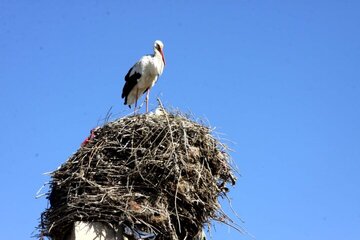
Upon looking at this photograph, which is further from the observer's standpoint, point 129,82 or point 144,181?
point 129,82

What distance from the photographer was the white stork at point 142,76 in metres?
12.1

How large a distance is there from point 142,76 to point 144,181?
4162 mm

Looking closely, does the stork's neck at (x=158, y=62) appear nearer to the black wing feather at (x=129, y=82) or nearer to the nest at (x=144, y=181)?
the black wing feather at (x=129, y=82)

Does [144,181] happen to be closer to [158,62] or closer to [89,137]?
[89,137]

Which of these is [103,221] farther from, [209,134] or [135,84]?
[135,84]

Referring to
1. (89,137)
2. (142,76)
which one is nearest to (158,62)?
(142,76)

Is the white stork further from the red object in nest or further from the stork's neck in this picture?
the red object in nest

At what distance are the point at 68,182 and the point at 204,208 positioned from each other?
5.37 ft

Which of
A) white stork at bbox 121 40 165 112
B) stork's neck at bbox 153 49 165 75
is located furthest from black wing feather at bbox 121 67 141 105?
stork's neck at bbox 153 49 165 75

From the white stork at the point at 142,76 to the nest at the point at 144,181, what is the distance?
3282 mm

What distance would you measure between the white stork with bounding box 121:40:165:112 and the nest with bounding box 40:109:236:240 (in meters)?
3.28

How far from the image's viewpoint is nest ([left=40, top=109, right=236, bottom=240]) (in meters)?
7.96

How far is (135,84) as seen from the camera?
1222cm

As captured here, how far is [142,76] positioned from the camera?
12.1 metres
